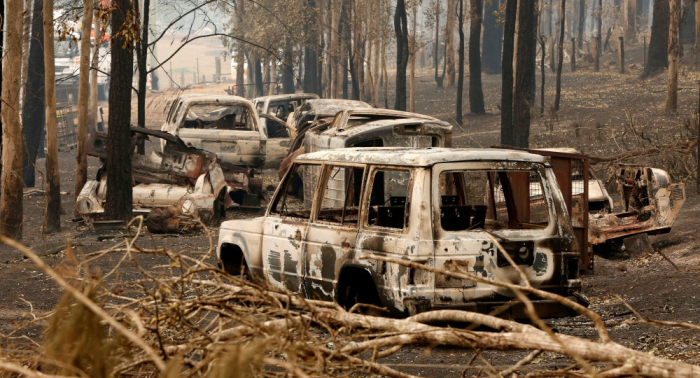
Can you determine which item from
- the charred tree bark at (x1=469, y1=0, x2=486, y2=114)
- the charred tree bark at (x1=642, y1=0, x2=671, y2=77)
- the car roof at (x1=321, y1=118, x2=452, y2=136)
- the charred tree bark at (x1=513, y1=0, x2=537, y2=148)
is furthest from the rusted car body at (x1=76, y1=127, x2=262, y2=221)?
the charred tree bark at (x1=642, y1=0, x2=671, y2=77)

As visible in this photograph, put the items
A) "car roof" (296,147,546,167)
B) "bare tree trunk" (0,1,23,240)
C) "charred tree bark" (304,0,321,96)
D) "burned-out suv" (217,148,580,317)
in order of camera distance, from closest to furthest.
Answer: "burned-out suv" (217,148,580,317)
"car roof" (296,147,546,167)
"bare tree trunk" (0,1,23,240)
"charred tree bark" (304,0,321,96)

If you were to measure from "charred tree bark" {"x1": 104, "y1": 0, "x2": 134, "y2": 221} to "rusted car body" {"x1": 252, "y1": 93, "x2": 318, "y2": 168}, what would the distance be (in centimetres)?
483

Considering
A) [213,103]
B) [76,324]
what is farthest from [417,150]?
[213,103]

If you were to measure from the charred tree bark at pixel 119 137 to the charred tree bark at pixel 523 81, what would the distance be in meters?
9.15

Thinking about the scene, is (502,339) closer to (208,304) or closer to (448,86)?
(208,304)

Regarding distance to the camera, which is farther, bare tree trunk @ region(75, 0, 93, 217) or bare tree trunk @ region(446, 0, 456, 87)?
bare tree trunk @ region(446, 0, 456, 87)

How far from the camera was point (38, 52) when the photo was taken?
24172 mm

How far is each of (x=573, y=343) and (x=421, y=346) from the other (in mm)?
2664

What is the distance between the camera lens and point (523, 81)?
810 inches

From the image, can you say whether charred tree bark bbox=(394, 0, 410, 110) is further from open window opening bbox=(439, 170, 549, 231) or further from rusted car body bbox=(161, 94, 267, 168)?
open window opening bbox=(439, 170, 549, 231)

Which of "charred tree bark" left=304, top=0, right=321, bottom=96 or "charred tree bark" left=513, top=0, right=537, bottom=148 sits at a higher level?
"charred tree bark" left=304, top=0, right=321, bottom=96

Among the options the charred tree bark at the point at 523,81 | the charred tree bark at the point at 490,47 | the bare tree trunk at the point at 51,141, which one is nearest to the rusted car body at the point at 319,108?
the charred tree bark at the point at 523,81

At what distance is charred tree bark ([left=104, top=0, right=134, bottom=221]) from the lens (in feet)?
48.8

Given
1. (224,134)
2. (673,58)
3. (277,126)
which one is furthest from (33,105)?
(673,58)
